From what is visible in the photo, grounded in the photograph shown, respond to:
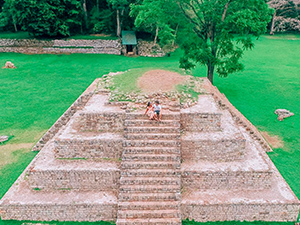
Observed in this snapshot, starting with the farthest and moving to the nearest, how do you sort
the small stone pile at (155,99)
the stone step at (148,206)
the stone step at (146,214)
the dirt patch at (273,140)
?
the dirt patch at (273,140)
the small stone pile at (155,99)
the stone step at (148,206)
the stone step at (146,214)

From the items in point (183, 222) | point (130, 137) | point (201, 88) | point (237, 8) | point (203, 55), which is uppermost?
point (237, 8)

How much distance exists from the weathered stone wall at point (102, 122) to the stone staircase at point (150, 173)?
561 millimetres

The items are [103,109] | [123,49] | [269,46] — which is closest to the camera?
[103,109]

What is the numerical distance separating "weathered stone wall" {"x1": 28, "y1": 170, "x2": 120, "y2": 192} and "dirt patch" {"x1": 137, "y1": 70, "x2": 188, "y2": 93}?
499 centimetres

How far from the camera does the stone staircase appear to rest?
9.02 meters

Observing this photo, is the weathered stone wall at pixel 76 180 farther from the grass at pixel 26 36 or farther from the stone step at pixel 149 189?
the grass at pixel 26 36

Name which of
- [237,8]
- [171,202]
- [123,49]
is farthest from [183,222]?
[123,49]

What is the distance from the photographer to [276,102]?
18328 mm

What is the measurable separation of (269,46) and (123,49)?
18999 millimetres

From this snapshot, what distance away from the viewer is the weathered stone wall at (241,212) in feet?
30.7

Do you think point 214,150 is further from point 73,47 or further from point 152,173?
point 73,47

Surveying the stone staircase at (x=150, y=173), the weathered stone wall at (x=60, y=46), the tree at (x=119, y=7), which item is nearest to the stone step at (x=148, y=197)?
the stone staircase at (x=150, y=173)

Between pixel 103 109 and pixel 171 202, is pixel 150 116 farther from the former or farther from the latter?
pixel 171 202

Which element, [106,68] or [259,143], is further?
[106,68]
